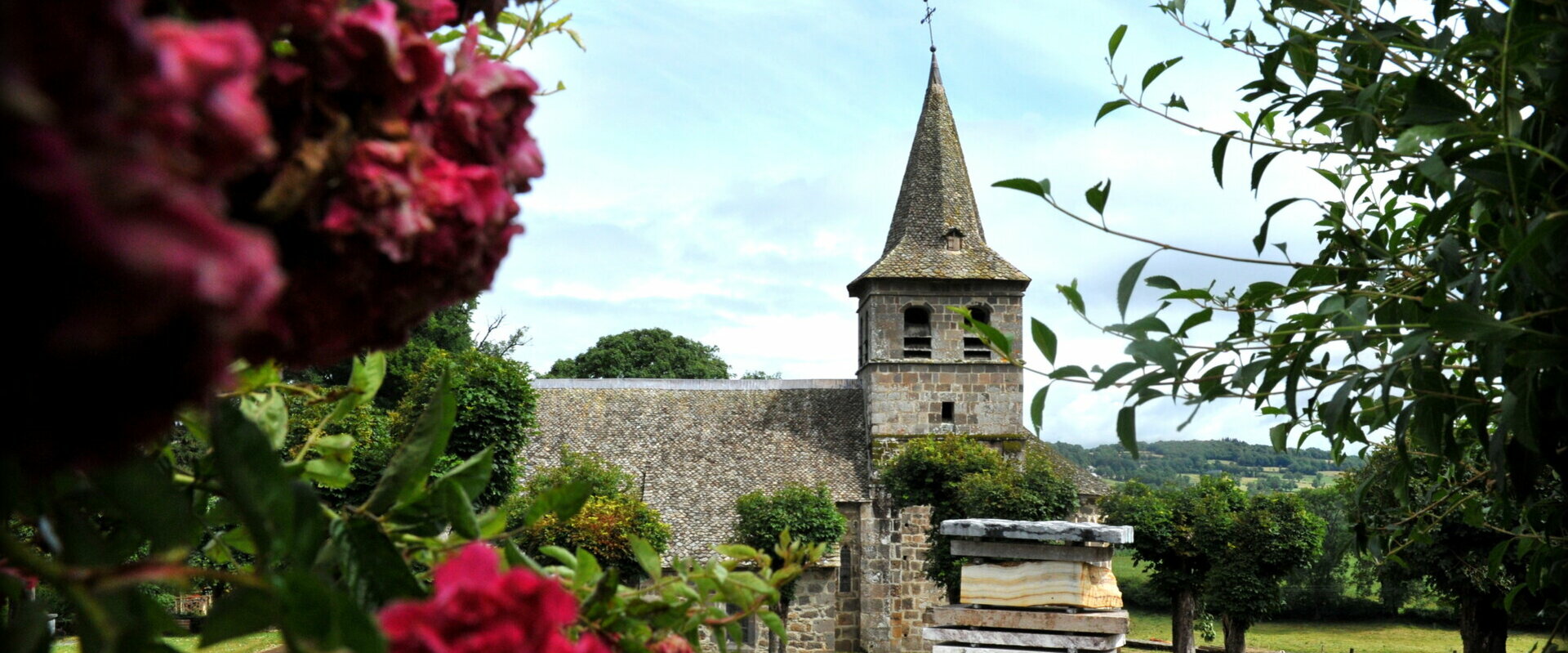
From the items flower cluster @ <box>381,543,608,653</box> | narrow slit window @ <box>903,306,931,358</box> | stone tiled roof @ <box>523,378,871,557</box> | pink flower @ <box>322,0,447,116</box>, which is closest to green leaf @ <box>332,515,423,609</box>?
flower cluster @ <box>381,543,608,653</box>

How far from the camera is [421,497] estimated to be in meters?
1.03

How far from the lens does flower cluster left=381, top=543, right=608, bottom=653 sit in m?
0.61

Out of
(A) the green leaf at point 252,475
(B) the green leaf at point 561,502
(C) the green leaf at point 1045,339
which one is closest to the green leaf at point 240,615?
(A) the green leaf at point 252,475

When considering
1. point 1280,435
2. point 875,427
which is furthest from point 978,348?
point 1280,435

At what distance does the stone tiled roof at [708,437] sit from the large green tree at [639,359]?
9478 millimetres

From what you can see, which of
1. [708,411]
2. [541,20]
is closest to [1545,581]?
[541,20]

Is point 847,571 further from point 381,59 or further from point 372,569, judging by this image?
point 381,59

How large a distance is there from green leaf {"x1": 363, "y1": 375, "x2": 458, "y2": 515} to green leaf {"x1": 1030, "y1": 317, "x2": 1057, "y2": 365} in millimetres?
1114

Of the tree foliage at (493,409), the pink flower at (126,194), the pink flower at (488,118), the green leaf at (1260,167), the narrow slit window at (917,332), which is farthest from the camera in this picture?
the narrow slit window at (917,332)

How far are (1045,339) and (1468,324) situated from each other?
695 mm

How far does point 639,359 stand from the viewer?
39531 millimetres

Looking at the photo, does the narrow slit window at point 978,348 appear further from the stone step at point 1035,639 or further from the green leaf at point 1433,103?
the green leaf at point 1433,103

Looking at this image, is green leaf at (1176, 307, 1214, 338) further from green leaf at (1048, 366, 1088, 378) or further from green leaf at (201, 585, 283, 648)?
green leaf at (201, 585, 283, 648)

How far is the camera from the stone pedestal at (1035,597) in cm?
868
